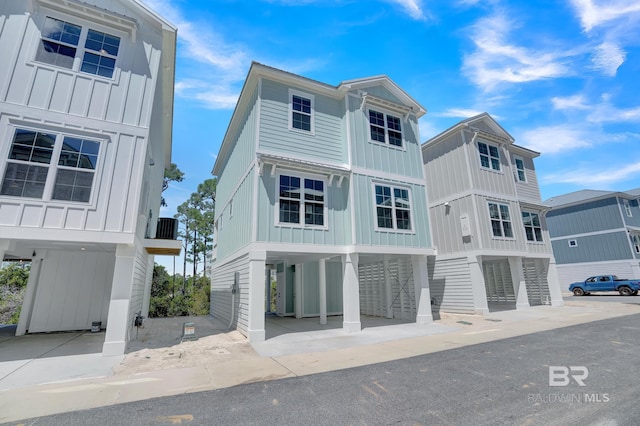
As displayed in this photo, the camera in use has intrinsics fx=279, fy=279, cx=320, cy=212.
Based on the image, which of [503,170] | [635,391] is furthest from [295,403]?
[503,170]

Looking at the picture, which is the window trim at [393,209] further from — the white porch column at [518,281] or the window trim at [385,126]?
the white porch column at [518,281]

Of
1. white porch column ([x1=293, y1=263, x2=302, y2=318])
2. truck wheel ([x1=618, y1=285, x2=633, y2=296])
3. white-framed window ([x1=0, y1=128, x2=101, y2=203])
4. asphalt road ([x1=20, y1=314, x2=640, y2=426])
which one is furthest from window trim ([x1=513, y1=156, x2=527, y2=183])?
white-framed window ([x1=0, y1=128, x2=101, y2=203])

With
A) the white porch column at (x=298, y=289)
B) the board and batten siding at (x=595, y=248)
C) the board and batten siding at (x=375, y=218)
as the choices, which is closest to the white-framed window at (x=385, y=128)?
the board and batten siding at (x=375, y=218)

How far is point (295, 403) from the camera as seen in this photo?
4117 mm

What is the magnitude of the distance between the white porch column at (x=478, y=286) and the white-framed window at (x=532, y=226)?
4.79 m

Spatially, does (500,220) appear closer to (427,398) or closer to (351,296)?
(351,296)

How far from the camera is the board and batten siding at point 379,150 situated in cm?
1137

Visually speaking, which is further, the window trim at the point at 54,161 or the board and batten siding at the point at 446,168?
the board and batten siding at the point at 446,168

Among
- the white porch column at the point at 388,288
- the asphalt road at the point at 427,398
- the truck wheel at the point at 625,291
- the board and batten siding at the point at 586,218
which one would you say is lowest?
the asphalt road at the point at 427,398

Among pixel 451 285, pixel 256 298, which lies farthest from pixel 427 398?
pixel 451 285

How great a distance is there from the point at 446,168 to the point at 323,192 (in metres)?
9.26

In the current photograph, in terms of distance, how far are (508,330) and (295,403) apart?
852 centimetres

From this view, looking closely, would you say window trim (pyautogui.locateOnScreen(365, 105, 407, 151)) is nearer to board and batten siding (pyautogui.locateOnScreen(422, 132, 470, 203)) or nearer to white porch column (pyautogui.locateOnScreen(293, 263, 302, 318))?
board and batten siding (pyautogui.locateOnScreen(422, 132, 470, 203))

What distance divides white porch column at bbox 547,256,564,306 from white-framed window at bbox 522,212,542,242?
5.33ft
